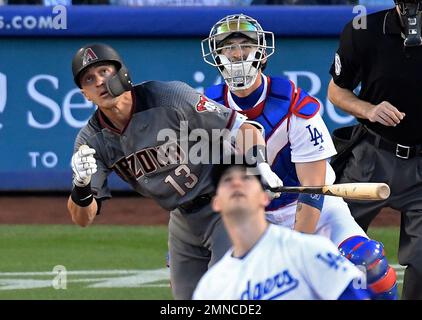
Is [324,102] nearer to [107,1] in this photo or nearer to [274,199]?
[107,1]

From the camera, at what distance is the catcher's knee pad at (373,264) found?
6.33 m

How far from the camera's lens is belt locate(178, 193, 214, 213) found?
6.24 m

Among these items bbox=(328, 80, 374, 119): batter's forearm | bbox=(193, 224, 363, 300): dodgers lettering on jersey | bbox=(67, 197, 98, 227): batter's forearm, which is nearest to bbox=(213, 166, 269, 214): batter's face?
bbox=(193, 224, 363, 300): dodgers lettering on jersey

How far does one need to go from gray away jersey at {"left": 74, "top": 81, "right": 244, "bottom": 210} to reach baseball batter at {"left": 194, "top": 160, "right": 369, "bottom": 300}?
1639 millimetres

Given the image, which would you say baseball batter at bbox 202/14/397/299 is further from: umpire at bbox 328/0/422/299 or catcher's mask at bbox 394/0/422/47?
catcher's mask at bbox 394/0/422/47

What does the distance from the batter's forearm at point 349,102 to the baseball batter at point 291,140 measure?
0.62 metres

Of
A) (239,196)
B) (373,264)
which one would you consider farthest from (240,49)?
(239,196)

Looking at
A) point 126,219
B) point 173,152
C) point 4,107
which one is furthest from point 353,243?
point 4,107

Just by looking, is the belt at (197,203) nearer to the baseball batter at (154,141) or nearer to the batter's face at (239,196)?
the baseball batter at (154,141)

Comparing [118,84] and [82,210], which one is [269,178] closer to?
[118,84]

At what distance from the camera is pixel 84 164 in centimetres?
599

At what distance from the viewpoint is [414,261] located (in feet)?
23.1

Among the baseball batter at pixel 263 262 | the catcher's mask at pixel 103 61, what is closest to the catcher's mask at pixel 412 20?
the catcher's mask at pixel 103 61
